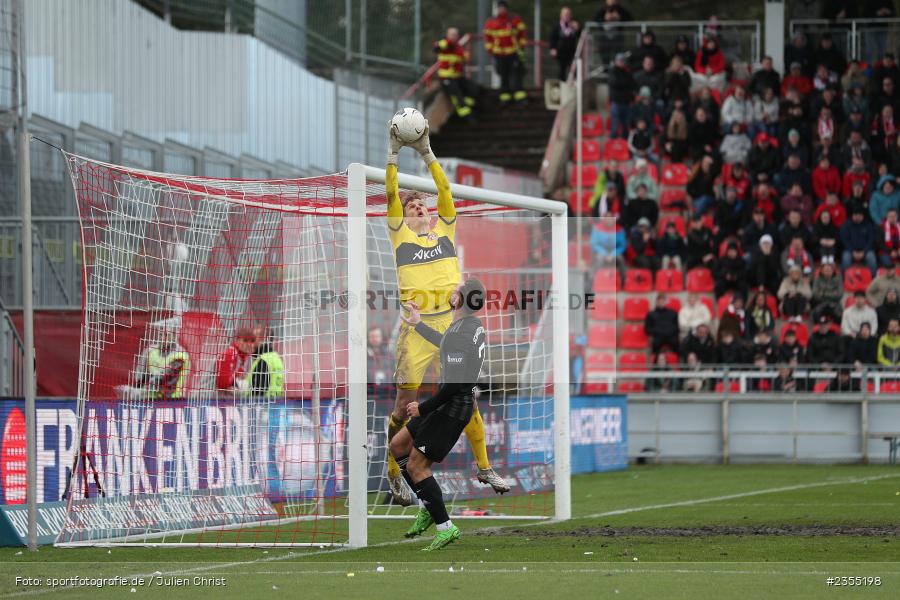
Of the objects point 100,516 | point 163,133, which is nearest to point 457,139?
point 163,133

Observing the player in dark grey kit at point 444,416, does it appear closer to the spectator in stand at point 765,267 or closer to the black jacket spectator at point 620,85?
the spectator in stand at point 765,267

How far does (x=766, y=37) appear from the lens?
28.4 metres

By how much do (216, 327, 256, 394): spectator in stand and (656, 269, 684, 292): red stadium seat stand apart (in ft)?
43.2

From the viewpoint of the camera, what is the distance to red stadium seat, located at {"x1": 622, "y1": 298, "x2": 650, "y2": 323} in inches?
974

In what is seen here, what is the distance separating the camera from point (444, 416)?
9.73 meters

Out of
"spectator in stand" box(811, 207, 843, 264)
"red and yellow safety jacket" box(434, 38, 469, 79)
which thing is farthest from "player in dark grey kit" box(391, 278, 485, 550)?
"red and yellow safety jacket" box(434, 38, 469, 79)

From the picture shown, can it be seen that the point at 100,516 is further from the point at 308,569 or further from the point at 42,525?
the point at 308,569

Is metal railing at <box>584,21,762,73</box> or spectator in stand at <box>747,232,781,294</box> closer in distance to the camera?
spectator in stand at <box>747,232,781,294</box>

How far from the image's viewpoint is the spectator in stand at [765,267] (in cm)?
2395

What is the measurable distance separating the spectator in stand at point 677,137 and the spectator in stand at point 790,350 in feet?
18.3

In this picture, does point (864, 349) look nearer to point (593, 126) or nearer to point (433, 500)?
point (593, 126)

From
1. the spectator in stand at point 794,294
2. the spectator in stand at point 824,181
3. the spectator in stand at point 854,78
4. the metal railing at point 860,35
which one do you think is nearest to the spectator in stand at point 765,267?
the spectator in stand at point 794,294

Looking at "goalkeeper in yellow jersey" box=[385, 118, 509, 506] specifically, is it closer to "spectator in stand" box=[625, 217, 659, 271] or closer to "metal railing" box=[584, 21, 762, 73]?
"spectator in stand" box=[625, 217, 659, 271]

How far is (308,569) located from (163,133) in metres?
13.5
